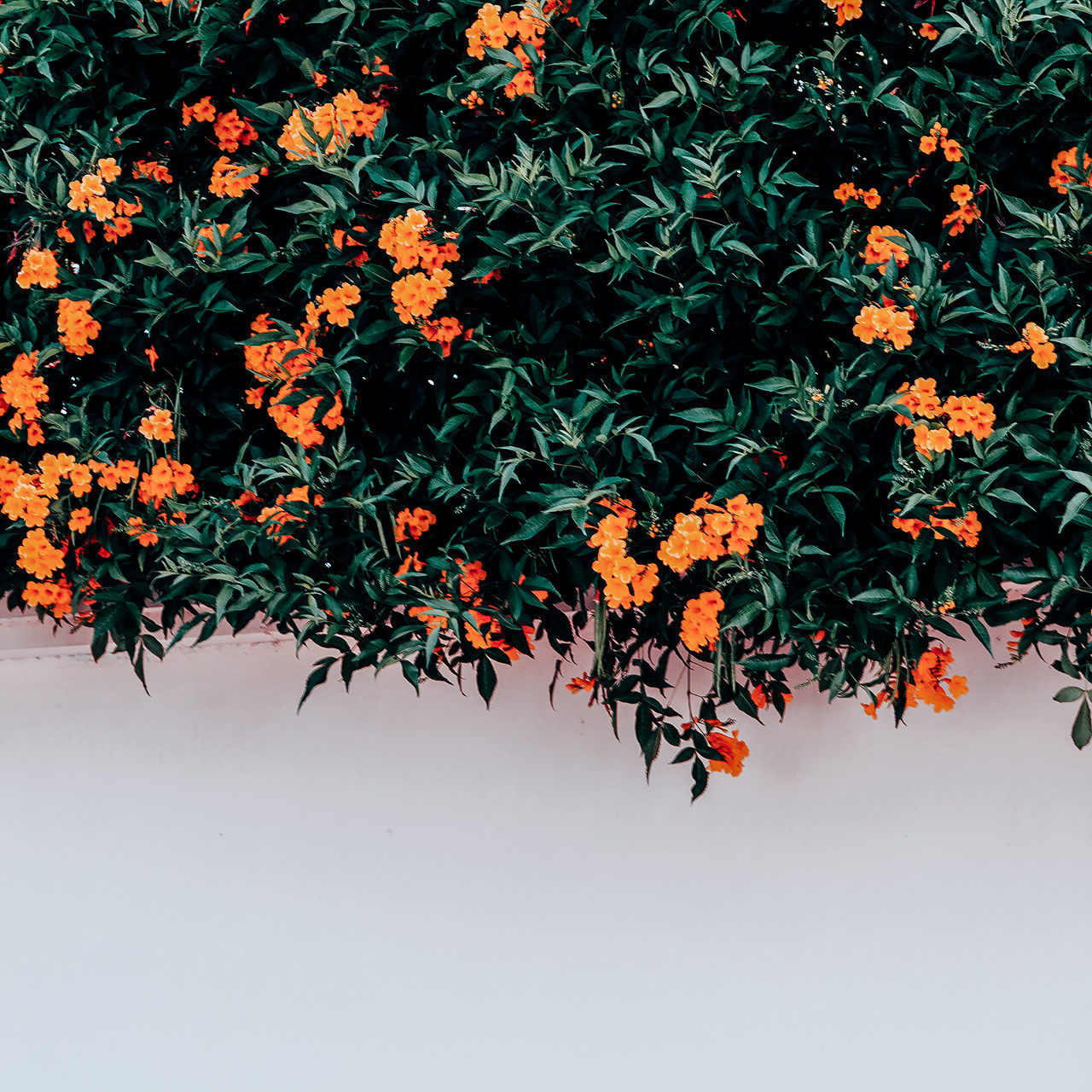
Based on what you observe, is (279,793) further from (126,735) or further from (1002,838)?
(1002,838)

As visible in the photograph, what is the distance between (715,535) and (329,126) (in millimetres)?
994

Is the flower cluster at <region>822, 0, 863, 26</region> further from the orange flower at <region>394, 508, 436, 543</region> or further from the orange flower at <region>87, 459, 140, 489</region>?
the orange flower at <region>87, 459, 140, 489</region>

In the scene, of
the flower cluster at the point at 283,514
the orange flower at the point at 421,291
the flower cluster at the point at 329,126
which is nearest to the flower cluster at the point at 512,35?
the flower cluster at the point at 329,126

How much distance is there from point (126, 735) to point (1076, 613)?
6.47 ft

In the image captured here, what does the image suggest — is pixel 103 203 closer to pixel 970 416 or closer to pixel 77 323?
pixel 77 323

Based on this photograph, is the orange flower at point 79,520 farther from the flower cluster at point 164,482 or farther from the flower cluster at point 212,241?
the flower cluster at point 212,241

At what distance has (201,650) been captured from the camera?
244 centimetres

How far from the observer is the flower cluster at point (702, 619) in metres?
1.78

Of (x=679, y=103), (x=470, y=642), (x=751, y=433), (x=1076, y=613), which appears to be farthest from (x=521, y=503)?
(x=1076, y=613)

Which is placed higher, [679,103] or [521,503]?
[679,103]

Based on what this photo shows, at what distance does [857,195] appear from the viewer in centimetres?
187

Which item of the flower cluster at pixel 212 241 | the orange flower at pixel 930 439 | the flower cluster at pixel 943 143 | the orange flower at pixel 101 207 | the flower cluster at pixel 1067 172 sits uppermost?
the flower cluster at pixel 943 143

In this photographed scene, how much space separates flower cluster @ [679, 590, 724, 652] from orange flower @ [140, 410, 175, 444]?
1.01 metres

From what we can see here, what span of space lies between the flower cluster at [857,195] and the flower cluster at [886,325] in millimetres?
248
